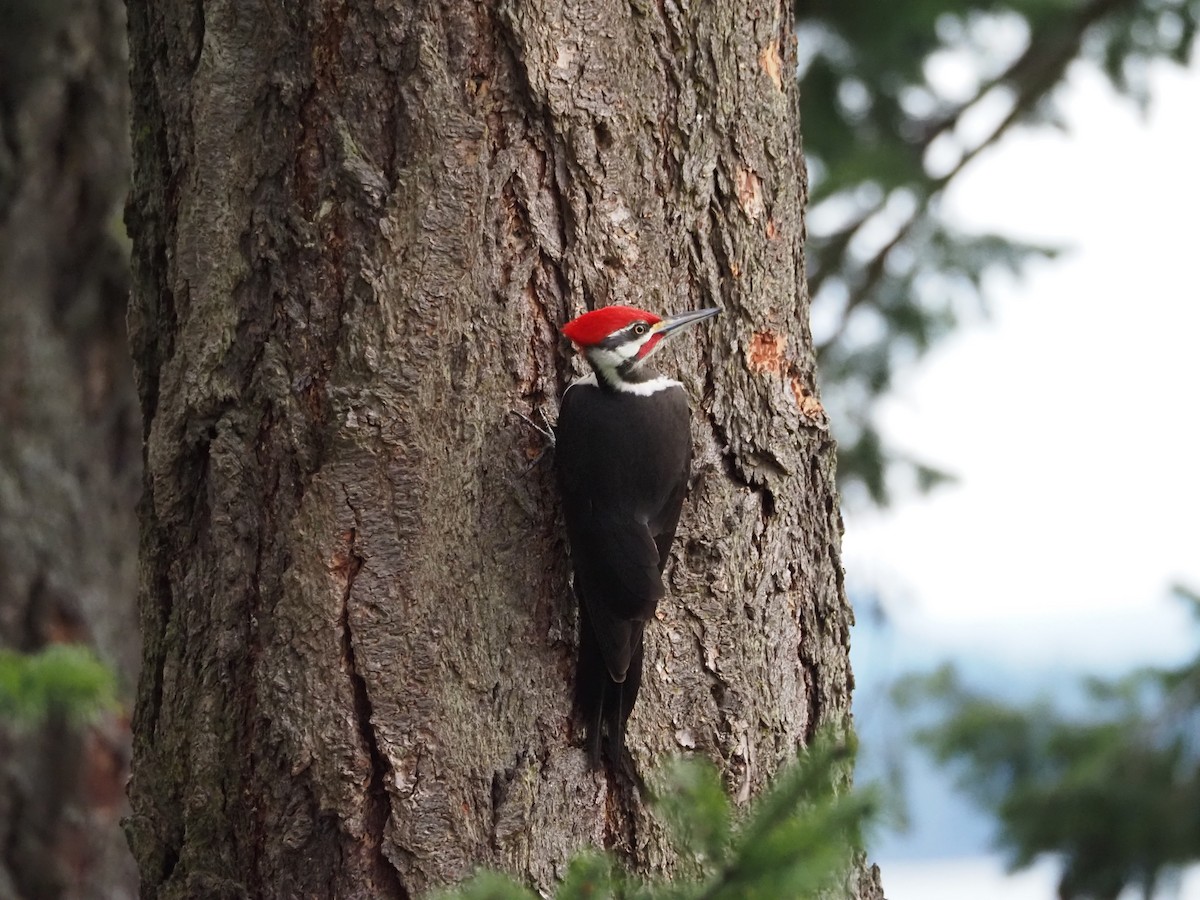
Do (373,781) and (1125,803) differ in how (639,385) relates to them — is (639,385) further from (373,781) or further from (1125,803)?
(1125,803)

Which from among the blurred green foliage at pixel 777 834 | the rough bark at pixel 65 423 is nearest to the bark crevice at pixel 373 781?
the blurred green foliage at pixel 777 834

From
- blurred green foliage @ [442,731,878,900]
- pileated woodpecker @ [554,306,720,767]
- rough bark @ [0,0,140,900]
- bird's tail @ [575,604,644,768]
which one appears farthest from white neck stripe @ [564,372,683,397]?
rough bark @ [0,0,140,900]

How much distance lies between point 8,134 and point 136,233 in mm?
2448

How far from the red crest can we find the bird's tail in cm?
48

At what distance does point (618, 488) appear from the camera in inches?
99.3

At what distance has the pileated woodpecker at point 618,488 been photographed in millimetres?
2361

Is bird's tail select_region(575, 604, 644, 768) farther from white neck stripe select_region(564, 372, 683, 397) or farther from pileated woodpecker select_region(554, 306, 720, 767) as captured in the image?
white neck stripe select_region(564, 372, 683, 397)

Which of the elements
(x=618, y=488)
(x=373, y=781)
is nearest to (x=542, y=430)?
(x=618, y=488)

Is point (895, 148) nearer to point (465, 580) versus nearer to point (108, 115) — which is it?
point (108, 115)

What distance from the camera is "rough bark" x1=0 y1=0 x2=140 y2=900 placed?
463cm

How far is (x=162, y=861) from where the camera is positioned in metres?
2.47

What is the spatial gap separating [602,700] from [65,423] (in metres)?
3.15

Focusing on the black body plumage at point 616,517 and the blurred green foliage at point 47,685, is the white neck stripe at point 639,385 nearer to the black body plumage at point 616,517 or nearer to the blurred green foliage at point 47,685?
the black body plumage at point 616,517

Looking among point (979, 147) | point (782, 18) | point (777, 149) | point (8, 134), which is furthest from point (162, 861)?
point (979, 147)
